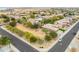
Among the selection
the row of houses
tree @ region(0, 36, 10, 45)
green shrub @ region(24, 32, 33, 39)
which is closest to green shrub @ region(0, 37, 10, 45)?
tree @ region(0, 36, 10, 45)

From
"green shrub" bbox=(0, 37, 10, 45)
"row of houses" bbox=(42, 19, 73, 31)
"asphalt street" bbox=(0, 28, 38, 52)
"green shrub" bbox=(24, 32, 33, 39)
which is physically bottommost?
"asphalt street" bbox=(0, 28, 38, 52)

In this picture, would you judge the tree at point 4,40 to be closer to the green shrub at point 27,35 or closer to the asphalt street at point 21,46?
the asphalt street at point 21,46

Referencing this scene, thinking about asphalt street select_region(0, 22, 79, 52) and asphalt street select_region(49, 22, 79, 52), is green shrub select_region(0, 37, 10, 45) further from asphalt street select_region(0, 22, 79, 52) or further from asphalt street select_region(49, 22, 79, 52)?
asphalt street select_region(49, 22, 79, 52)

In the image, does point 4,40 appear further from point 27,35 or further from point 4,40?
point 27,35

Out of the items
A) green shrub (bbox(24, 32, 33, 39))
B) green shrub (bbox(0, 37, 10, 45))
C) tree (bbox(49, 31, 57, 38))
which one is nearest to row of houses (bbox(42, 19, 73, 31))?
tree (bbox(49, 31, 57, 38))

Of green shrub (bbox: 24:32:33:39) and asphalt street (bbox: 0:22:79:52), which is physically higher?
green shrub (bbox: 24:32:33:39)

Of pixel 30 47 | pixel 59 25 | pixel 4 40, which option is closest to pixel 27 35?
pixel 30 47

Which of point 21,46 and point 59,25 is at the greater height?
point 59,25

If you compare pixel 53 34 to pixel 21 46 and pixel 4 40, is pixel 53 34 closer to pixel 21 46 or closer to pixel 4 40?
pixel 21 46

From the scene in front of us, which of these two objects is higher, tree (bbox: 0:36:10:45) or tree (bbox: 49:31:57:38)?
tree (bbox: 49:31:57:38)

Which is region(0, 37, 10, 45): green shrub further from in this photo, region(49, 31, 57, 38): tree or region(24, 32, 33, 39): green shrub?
region(49, 31, 57, 38): tree

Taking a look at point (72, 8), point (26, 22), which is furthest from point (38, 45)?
point (72, 8)
